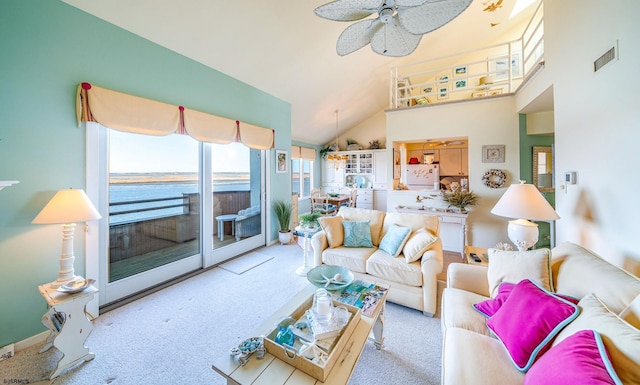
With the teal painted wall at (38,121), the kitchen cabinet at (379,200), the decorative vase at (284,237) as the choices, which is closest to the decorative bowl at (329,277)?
the teal painted wall at (38,121)

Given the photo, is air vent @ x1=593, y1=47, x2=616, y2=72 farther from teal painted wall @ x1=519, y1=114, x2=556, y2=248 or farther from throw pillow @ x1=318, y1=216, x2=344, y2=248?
throw pillow @ x1=318, y1=216, x2=344, y2=248

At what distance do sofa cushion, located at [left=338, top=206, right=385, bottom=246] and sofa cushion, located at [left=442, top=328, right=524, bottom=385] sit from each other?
157cm

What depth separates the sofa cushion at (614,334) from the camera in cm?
74

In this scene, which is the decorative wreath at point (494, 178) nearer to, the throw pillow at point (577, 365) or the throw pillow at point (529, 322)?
the throw pillow at point (529, 322)

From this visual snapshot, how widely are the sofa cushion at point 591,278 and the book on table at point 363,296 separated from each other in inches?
42.6

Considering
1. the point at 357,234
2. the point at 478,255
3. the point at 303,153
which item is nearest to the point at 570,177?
the point at 478,255

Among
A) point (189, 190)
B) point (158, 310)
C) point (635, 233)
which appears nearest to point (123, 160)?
point (189, 190)

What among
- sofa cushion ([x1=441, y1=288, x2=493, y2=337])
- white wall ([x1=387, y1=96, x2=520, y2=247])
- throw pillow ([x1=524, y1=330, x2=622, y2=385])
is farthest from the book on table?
white wall ([x1=387, y1=96, x2=520, y2=247])

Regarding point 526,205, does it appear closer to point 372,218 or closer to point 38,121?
point 372,218

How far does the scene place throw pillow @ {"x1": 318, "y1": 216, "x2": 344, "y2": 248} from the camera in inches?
111

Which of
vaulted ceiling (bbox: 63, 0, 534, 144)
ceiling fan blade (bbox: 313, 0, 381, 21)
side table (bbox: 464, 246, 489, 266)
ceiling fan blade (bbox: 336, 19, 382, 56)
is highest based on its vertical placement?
vaulted ceiling (bbox: 63, 0, 534, 144)

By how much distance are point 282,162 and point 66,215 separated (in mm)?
3188

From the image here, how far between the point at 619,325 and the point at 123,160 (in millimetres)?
3763

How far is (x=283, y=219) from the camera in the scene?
4.49m
